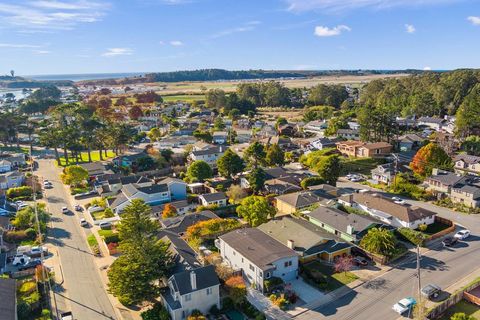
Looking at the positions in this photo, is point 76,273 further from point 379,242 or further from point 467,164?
point 467,164

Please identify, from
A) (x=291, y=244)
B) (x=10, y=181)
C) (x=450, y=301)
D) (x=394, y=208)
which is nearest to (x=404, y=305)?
(x=450, y=301)

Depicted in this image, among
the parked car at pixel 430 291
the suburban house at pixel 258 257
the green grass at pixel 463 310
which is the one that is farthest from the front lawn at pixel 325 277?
the green grass at pixel 463 310

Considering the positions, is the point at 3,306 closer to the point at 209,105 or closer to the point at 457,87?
the point at 457,87

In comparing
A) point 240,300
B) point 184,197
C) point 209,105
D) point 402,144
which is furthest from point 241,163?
point 209,105

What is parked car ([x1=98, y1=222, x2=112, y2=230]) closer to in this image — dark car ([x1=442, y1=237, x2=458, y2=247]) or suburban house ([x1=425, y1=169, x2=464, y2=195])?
dark car ([x1=442, y1=237, x2=458, y2=247])

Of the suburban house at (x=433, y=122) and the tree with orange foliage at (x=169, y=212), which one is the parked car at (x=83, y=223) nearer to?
the tree with orange foliage at (x=169, y=212)

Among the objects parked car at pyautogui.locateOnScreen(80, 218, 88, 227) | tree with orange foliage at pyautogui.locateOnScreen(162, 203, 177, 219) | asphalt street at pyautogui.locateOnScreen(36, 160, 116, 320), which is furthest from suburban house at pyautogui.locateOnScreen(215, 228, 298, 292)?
parked car at pyautogui.locateOnScreen(80, 218, 88, 227)
